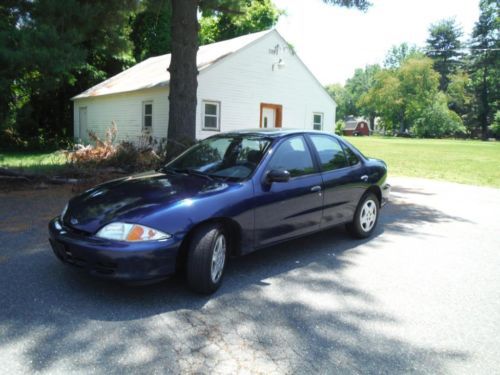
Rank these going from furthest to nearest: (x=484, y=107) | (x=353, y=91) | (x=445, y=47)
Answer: (x=353, y=91)
(x=445, y=47)
(x=484, y=107)

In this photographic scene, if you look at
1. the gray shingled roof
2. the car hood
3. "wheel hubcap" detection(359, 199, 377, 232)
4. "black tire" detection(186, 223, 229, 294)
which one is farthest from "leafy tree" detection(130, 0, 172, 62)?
"black tire" detection(186, 223, 229, 294)

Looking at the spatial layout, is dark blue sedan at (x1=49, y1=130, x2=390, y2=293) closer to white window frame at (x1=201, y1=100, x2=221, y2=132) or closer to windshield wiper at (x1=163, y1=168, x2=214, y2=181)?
windshield wiper at (x1=163, y1=168, x2=214, y2=181)

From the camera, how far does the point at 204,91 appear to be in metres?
16.8

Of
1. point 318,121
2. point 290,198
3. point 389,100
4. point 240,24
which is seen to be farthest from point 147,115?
point 389,100

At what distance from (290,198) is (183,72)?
254 inches

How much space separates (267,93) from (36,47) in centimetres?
1185

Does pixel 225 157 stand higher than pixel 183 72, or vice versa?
pixel 183 72

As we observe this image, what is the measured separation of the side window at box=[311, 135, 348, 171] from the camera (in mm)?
5344

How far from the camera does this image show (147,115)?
18750mm

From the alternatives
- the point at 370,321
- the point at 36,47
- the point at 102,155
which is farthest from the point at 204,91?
the point at 370,321

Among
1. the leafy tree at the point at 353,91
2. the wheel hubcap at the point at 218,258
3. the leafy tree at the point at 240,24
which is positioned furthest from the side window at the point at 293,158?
the leafy tree at the point at 353,91

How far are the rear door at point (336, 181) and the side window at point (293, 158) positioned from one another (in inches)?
7.9

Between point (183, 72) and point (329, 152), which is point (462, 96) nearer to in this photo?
point (183, 72)

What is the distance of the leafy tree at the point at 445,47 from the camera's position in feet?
271
